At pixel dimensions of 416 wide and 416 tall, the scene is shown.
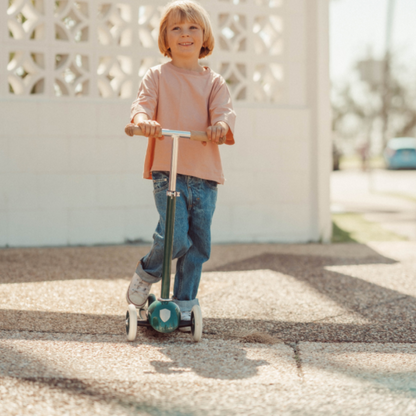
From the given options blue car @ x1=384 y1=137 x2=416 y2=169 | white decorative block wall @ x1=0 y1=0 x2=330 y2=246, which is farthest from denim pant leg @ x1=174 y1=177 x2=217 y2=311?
blue car @ x1=384 y1=137 x2=416 y2=169

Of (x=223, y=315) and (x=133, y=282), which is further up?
(x=133, y=282)

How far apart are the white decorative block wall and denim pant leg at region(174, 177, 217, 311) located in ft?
7.65

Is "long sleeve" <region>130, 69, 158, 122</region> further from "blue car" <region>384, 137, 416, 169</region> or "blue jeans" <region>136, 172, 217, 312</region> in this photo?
"blue car" <region>384, 137, 416, 169</region>

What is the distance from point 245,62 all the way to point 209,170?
293 cm

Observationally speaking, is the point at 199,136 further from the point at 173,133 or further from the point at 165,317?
the point at 165,317

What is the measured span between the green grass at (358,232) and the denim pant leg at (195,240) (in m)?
3.13

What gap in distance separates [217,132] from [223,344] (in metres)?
0.96

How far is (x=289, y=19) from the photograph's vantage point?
18.0 feet

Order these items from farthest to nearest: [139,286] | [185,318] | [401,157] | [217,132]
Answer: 1. [401,157]
2. [139,286]
3. [185,318]
4. [217,132]

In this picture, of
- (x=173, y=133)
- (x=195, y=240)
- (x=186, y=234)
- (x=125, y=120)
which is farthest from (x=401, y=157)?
(x=173, y=133)

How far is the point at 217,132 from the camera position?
8.46 ft

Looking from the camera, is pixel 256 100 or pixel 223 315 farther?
pixel 256 100

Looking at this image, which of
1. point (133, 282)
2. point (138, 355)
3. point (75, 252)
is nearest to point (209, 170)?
point (133, 282)

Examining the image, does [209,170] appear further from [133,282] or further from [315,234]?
[315,234]
